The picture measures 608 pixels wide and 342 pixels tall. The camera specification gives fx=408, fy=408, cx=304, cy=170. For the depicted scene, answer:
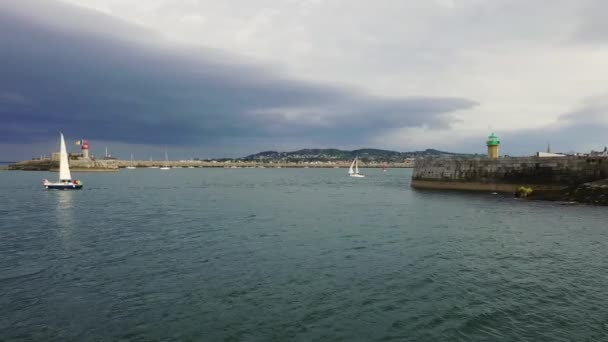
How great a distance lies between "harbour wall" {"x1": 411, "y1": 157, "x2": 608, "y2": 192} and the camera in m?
44.0

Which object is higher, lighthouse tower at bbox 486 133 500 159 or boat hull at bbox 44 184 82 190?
lighthouse tower at bbox 486 133 500 159

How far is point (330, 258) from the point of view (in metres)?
18.6

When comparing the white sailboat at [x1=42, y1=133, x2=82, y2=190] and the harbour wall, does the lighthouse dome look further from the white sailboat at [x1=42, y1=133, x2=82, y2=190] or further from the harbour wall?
the white sailboat at [x1=42, y1=133, x2=82, y2=190]

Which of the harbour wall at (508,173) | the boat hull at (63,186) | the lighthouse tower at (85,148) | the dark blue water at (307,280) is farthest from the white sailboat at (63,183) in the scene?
the lighthouse tower at (85,148)

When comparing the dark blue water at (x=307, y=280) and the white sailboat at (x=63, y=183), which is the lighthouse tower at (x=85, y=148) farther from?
the dark blue water at (x=307, y=280)

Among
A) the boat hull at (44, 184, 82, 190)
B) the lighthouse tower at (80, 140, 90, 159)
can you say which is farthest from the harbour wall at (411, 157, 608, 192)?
the lighthouse tower at (80, 140, 90, 159)

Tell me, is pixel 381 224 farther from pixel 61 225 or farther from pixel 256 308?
pixel 61 225

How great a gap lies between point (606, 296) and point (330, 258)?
10133 millimetres

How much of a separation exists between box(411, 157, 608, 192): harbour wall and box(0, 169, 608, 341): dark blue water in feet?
61.0

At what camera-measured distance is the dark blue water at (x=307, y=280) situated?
10.9 metres

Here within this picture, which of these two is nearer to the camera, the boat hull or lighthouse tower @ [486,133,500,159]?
lighthouse tower @ [486,133,500,159]

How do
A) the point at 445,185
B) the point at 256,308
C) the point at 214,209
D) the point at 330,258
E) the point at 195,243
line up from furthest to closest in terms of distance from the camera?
1. the point at 445,185
2. the point at 214,209
3. the point at 195,243
4. the point at 330,258
5. the point at 256,308

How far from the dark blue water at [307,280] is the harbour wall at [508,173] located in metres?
18.6

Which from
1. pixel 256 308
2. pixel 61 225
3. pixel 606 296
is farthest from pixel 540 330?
pixel 61 225
